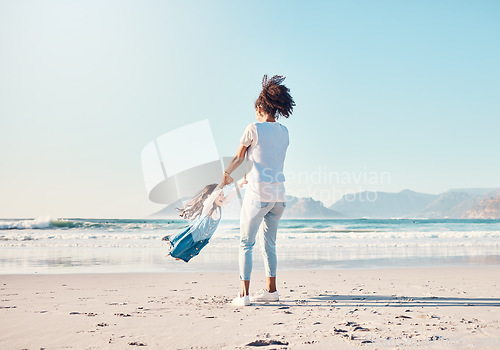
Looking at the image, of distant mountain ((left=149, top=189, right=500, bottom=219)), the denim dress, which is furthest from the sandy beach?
distant mountain ((left=149, top=189, right=500, bottom=219))

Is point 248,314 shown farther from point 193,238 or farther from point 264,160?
point 264,160

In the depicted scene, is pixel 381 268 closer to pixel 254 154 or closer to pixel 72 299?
pixel 254 154

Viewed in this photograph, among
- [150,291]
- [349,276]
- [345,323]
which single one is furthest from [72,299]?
[349,276]

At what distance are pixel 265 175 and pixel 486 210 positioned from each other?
234ft

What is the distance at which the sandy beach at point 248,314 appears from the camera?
304 cm

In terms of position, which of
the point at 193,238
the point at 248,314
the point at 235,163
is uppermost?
the point at 235,163

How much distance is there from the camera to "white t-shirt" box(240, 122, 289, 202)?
4.28m

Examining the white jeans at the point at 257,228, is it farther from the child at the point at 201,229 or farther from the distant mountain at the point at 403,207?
the distant mountain at the point at 403,207

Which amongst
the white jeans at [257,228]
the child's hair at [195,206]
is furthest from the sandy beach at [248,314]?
the child's hair at [195,206]

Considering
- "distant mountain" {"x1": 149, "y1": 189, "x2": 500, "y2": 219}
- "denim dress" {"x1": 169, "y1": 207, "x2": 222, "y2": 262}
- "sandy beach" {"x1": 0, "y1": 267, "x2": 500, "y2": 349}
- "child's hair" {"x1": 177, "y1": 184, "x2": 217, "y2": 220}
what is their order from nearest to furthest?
"sandy beach" {"x1": 0, "y1": 267, "x2": 500, "y2": 349} < "denim dress" {"x1": 169, "y1": 207, "x2": 222, "y2": 262} < "child's hair" {"x1": 177, "y1": 184, "x2": 217, "y2": 220} < "distant mountain" {"x1": 149, "y1": 189, "x2": 500, "y2": 219}

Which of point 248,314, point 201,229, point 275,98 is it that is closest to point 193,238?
point 201,229

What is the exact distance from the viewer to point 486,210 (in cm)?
6581

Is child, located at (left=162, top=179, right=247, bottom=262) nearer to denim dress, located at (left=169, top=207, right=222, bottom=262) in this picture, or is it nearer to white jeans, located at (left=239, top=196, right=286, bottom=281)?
denim dress, located at (left=169, top=207, right=222, bottom=262)

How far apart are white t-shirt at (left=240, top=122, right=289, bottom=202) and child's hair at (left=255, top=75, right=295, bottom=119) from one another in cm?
22
